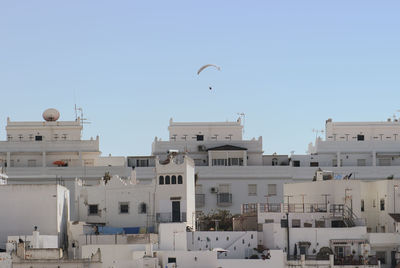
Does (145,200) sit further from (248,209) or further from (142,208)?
(248,209)

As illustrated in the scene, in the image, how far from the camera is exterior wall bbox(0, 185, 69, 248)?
250 feet

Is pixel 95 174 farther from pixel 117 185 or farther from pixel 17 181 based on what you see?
pixel 117 185

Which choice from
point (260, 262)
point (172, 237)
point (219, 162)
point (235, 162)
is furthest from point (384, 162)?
point (172, 237)

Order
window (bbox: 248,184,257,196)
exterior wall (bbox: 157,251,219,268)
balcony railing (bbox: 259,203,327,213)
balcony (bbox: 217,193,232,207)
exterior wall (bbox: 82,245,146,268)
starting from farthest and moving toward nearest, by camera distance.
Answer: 1. window (bbox: 248,184,257,196)
2. balcony (bbox: 217,193,232,207)
3. balcony railing (bbox: 259,203,327,213)
4. exterior wall (bbox: 82,245,146,268)
5. exterior wall (bbox: 157,251,219,268)

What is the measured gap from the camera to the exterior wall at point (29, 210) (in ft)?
250

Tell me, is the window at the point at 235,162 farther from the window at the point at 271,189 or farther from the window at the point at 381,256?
the window at the point at 381,256

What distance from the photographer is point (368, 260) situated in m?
72.6

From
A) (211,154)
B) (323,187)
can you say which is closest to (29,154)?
(211,154)

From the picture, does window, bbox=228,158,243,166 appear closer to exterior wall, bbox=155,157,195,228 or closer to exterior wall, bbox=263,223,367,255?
exterior wall, bbox=155,157,195,228

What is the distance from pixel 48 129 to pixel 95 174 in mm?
7767

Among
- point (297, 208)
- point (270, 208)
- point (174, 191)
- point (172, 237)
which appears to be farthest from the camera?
point (174, 191)

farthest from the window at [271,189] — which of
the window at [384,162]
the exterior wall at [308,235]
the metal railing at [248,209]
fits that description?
the exterior wall at [308,235]

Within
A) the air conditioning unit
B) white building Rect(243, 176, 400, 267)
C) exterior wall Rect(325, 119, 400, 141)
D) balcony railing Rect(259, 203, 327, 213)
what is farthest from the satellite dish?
balcony railing Rect(259, 203, 327, 213)

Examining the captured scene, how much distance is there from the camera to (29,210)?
76.4 meters
